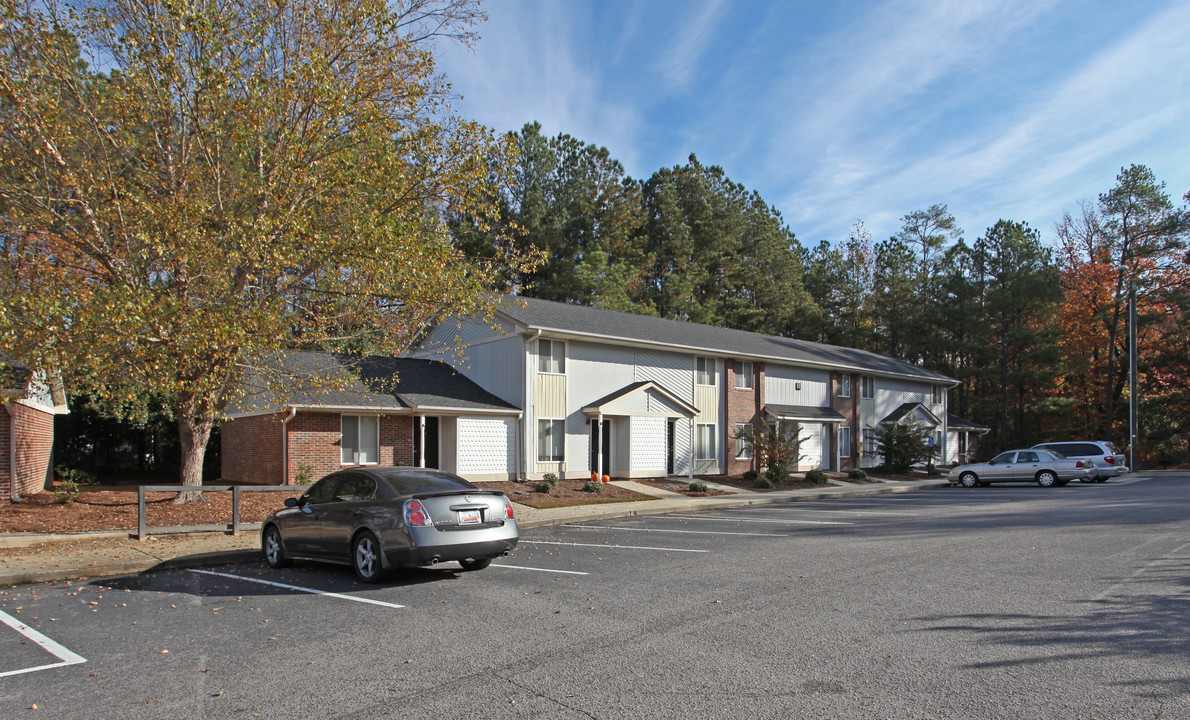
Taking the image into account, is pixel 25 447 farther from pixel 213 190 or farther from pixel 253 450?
pixel 213 190

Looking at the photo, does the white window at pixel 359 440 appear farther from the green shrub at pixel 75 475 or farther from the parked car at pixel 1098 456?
the parked car at pixel 1098 456

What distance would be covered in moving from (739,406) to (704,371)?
2.44m

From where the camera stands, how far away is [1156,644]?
605cm

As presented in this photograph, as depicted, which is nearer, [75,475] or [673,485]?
[75,475]

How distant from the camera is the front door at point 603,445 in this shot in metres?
26.3

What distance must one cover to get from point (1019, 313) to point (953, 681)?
52792 mm

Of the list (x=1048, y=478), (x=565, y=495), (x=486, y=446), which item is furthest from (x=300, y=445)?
(x=1048, y=478)

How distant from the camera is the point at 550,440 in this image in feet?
82.9

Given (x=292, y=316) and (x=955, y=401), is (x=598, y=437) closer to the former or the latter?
(x=292, y=316)

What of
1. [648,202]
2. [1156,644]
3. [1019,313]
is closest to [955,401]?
[1019,313]

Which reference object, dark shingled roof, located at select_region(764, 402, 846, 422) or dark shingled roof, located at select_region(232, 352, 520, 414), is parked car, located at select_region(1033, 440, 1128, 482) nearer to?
dark shingled roof, located at select_region(764, 402, 846, 422)

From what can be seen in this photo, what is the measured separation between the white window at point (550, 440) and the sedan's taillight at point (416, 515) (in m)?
15.7

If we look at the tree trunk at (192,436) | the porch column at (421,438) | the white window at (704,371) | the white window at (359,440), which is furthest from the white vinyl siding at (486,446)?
the white window at (704,371)

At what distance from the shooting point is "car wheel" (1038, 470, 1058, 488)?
27719 mm
